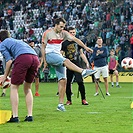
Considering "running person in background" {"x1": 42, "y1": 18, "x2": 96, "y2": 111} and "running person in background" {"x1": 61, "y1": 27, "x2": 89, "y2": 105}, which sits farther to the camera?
"running person in background" {"x1": 61, "y1": 27, "x2": 89, "y2": 105}

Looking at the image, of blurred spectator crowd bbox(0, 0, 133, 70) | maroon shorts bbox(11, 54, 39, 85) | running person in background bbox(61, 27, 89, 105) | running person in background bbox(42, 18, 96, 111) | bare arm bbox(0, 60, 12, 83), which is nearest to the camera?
bare arm bbox(0, 60, 12, 83)

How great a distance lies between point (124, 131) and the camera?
355 inches

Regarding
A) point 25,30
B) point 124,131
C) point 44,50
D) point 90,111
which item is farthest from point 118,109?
point 25,30

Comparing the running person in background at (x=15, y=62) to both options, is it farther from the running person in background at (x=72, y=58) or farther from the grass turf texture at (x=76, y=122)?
the running person in background at (x=72, y=58)

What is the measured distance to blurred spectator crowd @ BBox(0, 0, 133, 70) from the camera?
1388 inches

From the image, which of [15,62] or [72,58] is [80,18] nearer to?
[72,58]

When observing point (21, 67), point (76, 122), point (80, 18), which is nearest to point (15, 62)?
point (21, 67)

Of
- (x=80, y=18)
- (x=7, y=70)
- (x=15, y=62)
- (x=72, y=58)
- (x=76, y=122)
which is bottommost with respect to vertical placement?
(x=76, y=122)

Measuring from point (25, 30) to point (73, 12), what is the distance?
4027mm

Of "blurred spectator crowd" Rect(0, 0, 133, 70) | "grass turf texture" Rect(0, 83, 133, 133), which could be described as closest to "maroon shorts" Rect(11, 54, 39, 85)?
"grass turf texture" Rect(0, 83, 133, 133)

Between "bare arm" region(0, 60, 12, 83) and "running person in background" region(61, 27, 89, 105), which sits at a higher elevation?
"bare arm" region(0, 60, 12, 83)

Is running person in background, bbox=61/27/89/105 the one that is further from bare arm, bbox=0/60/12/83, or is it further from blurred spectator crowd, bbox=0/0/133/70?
blurred spectator crowd, bbox=0/0/133/70

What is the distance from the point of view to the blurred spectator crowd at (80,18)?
35250 mm

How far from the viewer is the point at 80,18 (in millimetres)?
40250
